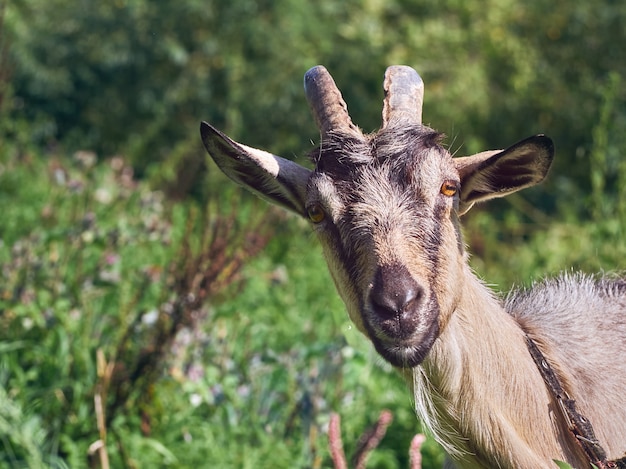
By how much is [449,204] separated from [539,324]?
87cm

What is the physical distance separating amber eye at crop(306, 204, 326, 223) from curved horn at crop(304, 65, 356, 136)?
0.33 metres

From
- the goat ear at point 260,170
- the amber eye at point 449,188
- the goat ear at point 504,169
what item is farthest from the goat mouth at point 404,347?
the goat ear at point 260,170

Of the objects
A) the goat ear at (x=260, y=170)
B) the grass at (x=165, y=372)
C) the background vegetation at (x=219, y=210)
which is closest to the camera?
the goat ear at (x=260, y=170)

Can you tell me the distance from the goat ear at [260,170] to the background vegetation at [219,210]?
1513mm

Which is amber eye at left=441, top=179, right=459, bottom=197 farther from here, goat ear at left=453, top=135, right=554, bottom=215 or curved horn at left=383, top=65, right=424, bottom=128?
curved horn at left=383, top=65, right=424, bottom=128

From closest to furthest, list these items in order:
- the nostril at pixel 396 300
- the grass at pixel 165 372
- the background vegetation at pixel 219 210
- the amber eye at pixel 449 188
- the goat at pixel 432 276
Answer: the nostril at pixel 396 300, the goat at pixel 432 276, the amber eye at pixel 449 188, the grass at pixel 165 372, the background vegetation at pixel 219 210

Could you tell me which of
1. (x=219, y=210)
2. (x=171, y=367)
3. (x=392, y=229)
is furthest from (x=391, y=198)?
(x=219, y=210)

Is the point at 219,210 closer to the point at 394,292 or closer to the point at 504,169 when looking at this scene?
the point at 504,169

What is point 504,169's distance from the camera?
3936 millimetres

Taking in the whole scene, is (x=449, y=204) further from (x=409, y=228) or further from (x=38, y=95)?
(x=38, y=95)

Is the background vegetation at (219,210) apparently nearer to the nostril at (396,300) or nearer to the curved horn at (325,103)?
the curved horn at (325,103)

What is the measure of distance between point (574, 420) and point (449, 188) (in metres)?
0.98

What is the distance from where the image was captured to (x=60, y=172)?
7.41 m

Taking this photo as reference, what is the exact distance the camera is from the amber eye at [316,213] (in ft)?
13.0
